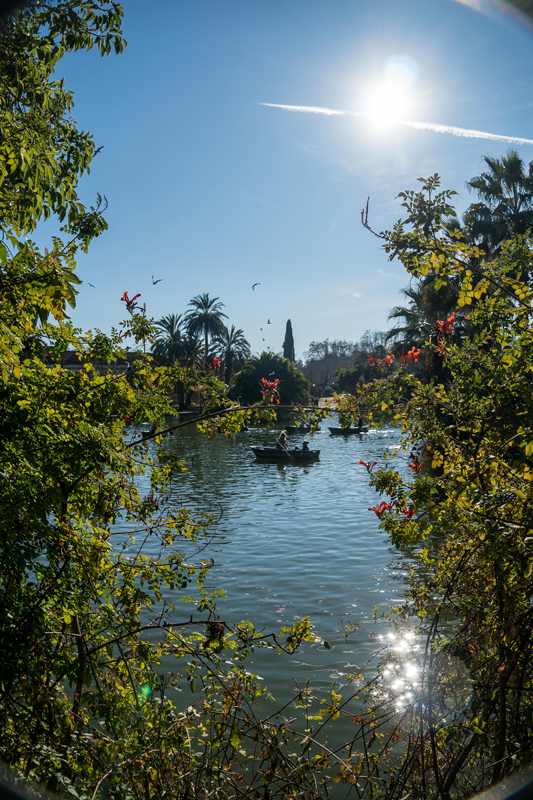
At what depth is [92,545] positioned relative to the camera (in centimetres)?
309

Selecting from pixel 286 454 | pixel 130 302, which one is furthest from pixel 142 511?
pixel 286 454

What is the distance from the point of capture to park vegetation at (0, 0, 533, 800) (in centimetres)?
261

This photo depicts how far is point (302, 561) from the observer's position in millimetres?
12055

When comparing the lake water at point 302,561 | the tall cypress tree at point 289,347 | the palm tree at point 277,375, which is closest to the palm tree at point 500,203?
the lake water at point 302,561

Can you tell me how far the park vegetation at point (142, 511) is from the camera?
2607 millimetres

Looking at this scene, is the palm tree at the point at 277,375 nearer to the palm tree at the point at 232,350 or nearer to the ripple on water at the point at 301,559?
the palm tree at the point at 232,350

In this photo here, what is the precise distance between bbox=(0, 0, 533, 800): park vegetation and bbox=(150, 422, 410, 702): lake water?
2.05ft

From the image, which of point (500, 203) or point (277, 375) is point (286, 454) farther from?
point (277, 375)

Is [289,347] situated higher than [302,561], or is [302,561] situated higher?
[289,347]

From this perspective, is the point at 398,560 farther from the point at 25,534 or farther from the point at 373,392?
the point at 25,534

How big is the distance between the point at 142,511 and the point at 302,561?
29.7ft

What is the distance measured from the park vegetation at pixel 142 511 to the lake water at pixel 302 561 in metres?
0.63

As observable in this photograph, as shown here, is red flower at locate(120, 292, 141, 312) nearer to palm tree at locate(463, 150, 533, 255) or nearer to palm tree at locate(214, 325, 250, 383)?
palm tree at locate(463, 150, 533, 255)

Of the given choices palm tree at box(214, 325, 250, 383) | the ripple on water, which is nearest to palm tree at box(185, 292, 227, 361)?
palm tree at box(214, 325, 250, 383)
